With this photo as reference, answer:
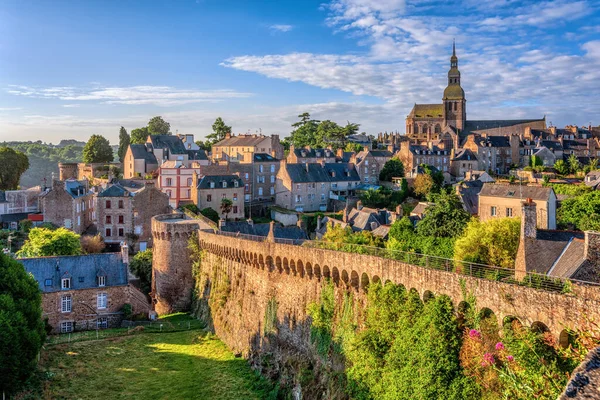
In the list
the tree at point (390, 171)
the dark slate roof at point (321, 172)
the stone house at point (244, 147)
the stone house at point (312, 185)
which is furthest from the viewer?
the stone house at point (244, 147)

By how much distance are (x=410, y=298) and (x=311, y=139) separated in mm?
81783

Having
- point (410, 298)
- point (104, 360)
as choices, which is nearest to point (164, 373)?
point (104, 360)

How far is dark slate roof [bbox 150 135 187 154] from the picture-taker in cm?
6759

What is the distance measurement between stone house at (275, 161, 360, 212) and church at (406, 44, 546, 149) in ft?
120

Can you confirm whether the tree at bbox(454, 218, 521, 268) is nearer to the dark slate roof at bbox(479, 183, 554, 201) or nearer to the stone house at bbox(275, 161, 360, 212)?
the dark slate roof at bbox(479, 183, 554, 201)

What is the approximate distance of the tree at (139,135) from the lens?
82.8m

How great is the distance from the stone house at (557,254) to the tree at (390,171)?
46303mm

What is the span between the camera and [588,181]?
5781cm

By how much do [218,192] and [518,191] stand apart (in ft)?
96.8

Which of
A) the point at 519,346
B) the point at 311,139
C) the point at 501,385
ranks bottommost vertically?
the point at 501,385

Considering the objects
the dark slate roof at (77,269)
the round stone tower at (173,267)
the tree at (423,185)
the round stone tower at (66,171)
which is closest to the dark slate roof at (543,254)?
the round stone tower at (173,267)

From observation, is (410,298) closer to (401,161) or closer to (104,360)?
(104,360)

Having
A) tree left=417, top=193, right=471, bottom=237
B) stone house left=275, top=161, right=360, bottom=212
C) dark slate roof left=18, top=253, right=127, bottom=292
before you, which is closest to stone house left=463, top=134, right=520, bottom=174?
stone house left=275, top=161, right=360, bottom=212

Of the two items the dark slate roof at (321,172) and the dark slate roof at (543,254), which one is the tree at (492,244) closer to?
the dark slate roof at (543,254)
